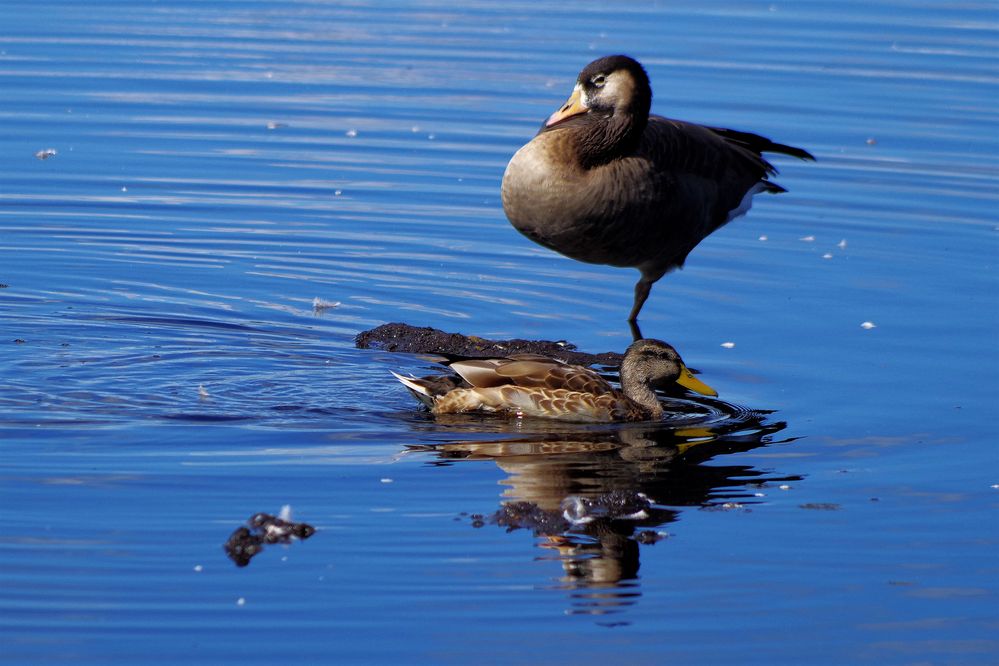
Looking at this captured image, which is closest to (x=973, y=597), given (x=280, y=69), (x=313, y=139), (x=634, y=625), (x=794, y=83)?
(x=634, y=625)

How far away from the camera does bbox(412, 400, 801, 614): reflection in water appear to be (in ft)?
22.8

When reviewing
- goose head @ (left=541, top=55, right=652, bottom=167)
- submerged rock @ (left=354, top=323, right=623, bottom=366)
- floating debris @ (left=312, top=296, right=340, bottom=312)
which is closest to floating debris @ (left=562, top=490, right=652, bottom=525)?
submerged rock @ (left=354, top=323, right=623, bottom=366)

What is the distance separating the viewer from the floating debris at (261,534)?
6.77m

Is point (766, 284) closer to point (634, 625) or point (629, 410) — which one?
point (629, 410)

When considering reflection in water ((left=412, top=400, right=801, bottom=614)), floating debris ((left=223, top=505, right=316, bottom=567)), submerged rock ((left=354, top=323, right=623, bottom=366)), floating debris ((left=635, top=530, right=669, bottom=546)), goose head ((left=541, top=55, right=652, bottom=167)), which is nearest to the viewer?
floating debris ((left=223, top=505, right=316, bottom=567))

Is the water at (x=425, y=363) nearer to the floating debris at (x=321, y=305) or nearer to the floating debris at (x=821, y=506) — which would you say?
the floating debris at (x=821, y=506)

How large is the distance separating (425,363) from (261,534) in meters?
3.35

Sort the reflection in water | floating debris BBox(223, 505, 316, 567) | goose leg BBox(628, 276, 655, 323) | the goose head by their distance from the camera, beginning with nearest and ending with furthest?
floating debris BBox(223, 505, 316, 567) → the reflection in water → the goose head → goose leg BBox(628, 276, 655, 323)

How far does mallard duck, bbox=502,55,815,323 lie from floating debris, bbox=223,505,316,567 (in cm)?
427

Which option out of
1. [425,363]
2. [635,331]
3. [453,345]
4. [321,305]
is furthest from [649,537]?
[321,305]

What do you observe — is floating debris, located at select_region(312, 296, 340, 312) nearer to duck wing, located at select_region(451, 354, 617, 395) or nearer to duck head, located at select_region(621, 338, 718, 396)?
duck wing, located at select_region(451, 354, 617, 395)

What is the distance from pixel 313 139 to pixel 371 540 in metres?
9.96

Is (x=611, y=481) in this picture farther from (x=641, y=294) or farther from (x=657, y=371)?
(x=641, y=294)

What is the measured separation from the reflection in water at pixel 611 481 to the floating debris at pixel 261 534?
32.6 inches
